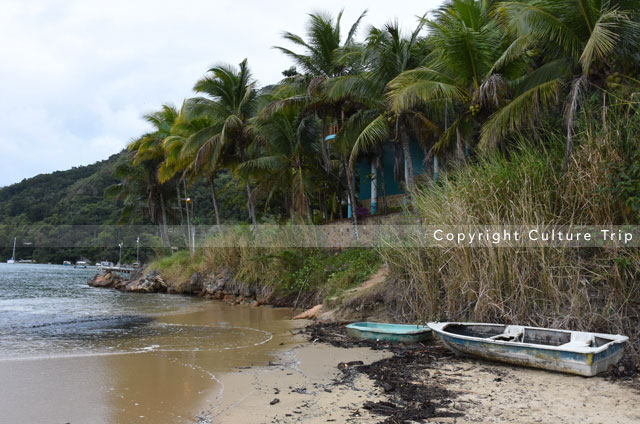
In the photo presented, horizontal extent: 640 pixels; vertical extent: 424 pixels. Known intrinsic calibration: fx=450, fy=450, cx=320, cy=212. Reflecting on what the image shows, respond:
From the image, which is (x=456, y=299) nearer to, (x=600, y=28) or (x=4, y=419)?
(x=600, y=28)

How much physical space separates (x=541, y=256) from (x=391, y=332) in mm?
2852

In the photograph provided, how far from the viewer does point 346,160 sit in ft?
62.5

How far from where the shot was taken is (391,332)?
8.14m

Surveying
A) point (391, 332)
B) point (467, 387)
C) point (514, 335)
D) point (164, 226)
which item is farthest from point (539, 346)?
point (164, 226)

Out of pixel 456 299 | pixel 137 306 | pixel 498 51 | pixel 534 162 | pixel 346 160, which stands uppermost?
pixel 498 51

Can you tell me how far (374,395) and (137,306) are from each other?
15.4m

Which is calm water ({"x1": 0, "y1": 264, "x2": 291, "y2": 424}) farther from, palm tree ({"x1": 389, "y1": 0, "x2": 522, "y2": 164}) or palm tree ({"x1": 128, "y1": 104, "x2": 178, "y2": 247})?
palm tree ({"x1": 128, "y1": 104, "x2": 178, "y2": 247})

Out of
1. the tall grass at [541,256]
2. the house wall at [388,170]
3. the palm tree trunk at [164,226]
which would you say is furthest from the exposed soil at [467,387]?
the palm tree trunk at [164,226]

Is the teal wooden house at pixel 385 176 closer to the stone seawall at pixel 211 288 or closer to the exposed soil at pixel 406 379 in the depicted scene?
the stone seawall at pixel 211 288

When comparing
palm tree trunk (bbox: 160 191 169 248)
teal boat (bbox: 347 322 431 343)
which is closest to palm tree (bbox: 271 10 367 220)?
teal boat (bbox: 347 322 431 343)

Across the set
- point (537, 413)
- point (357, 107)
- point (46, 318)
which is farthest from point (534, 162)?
point (46, 318)

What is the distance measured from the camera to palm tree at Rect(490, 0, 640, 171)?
8000 millimetres

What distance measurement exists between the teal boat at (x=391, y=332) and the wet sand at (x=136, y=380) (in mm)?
1447

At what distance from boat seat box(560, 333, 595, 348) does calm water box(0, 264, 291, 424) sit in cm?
466
